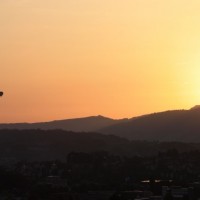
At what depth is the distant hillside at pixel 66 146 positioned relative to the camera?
556ft

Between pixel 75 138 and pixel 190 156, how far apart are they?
7235 cm

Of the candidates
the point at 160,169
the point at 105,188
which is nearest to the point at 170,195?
the point at 105,188

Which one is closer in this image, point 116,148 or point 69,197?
point 69,197

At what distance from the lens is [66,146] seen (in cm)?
18612

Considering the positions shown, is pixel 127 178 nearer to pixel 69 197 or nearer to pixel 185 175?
pixel 185 175

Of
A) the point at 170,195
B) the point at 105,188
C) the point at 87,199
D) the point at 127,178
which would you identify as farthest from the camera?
the point at 127,178

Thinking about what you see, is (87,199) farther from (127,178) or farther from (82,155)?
(82,155)

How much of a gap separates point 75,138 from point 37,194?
399ft

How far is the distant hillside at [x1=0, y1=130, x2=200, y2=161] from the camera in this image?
556 ft

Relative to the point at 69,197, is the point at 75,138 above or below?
above

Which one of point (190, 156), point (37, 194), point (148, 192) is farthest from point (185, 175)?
point (37, 194)

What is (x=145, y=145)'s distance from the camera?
594 feet

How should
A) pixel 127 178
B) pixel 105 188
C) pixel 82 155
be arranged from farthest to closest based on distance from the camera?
pixel 82 155 < pixel 127 178 < pixel 105 188

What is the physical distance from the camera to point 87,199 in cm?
7388
